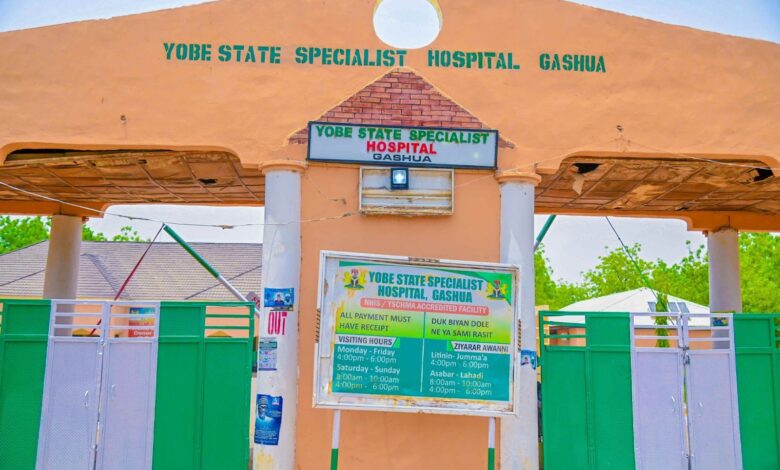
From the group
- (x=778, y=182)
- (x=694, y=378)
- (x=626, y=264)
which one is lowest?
(x=694, y=378)

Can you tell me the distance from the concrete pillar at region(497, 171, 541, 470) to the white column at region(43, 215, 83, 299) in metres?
7.83

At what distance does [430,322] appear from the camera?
24.2 feet

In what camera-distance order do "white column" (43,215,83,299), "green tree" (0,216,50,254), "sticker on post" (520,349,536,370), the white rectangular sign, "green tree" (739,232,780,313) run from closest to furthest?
1. "sticker on post" (520,349,536,370)
2. the white rectangular sign
3. "white column" (43,215,83,299)
4. "green tree" (739,232,780,313)
5. "green tree" (0,216,50,254)

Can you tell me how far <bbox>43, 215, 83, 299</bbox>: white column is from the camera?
12125 millimetres

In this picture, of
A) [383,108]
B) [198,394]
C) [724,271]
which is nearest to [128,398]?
[198,394]

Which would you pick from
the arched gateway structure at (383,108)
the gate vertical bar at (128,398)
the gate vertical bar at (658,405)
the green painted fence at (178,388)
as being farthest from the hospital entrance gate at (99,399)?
the gate vertical bar at (658,405)

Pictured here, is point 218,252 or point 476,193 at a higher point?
point 218,252

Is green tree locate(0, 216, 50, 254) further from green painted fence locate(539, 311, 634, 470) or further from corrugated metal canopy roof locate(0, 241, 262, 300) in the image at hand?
green painted fence locate(539, 311, 634, 470)

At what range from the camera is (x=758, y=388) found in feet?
27.4

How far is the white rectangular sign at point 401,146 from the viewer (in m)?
8.32

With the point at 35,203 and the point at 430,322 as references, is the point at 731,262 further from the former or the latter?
the point at 35,203

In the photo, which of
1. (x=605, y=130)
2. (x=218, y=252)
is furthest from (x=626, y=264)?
(x=605, y=130)

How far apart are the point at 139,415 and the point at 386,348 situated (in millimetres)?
2948

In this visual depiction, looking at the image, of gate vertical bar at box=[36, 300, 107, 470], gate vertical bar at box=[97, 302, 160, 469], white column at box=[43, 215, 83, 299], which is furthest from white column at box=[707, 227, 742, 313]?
white column at box=[43, 215, 83, 299]
